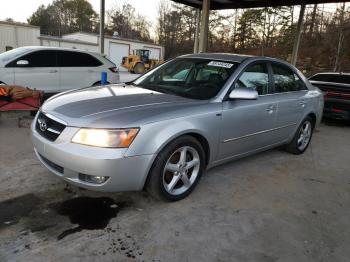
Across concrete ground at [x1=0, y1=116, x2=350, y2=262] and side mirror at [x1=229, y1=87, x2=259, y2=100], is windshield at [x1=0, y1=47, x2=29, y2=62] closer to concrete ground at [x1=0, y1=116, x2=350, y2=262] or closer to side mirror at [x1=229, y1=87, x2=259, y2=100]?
concrete ground at [x1=0, y1=116, x2=350, y2=262]

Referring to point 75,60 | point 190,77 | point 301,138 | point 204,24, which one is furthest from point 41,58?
point 204,24

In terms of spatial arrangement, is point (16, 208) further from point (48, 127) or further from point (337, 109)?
point (337, 109)

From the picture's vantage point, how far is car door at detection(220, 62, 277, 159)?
3.60 metres

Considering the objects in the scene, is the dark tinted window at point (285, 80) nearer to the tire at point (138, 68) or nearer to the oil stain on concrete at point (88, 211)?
the oil stain on concrete at point (88, 211)

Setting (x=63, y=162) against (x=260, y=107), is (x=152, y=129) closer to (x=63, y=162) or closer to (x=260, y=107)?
(x=63, y=162)

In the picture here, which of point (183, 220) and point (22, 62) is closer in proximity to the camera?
point (183, 220)

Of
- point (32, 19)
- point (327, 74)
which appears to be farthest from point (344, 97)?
point (32, 19)

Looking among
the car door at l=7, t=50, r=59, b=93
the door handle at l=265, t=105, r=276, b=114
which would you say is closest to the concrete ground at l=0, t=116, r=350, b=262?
the door handle at l=265, t=105, r=276, b=114

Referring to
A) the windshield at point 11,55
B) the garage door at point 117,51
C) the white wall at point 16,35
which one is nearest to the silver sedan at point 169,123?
the windshield at point 11,55

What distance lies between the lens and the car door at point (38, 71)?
279 inches

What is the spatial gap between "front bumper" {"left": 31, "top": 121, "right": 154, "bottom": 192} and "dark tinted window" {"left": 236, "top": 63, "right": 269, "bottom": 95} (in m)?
1.72

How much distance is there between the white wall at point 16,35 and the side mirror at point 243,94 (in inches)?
1090

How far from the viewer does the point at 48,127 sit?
Answer: 301 centimetres

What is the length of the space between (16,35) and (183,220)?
28.4 meters
